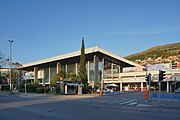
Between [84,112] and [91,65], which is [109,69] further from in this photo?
[84,112]

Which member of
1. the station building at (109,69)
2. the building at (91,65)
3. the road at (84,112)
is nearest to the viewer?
the road at (84,112)

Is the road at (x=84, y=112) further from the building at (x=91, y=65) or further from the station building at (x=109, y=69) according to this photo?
the station building at (x=109, y=69)

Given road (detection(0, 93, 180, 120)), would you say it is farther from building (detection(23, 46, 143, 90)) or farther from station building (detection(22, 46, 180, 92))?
station building (detection(22, 46, 180, 92))

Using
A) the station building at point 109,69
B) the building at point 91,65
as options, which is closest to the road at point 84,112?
the building at point 91,65

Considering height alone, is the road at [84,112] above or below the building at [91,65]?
below

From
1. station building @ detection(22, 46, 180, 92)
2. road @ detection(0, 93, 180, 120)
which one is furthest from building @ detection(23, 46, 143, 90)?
road @ detection(0, 93, 180, 120)

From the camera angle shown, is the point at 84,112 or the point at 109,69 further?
the point at 109,69

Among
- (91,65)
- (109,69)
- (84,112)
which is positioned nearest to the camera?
(84,112)

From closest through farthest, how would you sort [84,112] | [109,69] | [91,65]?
[84,112], [91,65], [109,69]

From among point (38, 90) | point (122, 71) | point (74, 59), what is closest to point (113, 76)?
point (122, 71)

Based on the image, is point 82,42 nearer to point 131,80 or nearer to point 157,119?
point 131,80

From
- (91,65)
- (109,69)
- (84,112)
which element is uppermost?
(91,65)

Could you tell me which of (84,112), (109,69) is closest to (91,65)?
(109,69)

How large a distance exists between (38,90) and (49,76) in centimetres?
3540
